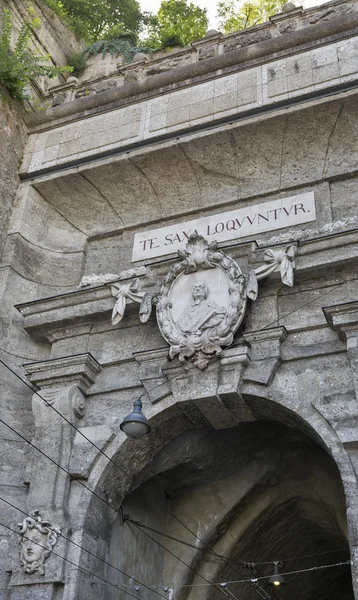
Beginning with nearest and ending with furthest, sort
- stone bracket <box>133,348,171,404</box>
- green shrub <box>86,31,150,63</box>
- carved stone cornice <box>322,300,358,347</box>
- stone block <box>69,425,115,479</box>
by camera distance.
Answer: carved stone cornice <box>322,300,358,347</box>
stone block <box>69,425,115,479</box>
stone bracket <box>133,348,171,404</box>
green shrub <box>86,31,150,63</box>

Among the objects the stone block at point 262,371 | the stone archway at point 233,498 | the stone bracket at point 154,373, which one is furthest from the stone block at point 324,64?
the stone archway at point 233,498

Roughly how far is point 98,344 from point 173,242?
1.64 metres

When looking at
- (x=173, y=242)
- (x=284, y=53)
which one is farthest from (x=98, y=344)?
(x=284, y=53)

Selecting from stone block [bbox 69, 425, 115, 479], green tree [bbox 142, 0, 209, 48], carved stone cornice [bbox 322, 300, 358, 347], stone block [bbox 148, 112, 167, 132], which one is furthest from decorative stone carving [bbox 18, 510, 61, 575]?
green tree [bbox 142, 0, 209, 48]

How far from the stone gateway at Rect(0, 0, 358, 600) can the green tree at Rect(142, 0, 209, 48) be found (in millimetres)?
1505

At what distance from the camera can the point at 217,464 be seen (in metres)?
9.02

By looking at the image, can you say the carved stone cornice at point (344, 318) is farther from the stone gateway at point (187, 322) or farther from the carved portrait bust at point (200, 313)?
the carved portrait bust at point (200, 313)

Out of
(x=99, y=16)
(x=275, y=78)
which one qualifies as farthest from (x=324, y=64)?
(x=99, y=16)

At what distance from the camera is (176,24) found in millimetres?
12867

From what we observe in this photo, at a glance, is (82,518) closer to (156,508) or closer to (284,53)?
(156,508)

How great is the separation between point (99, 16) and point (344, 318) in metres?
8.72

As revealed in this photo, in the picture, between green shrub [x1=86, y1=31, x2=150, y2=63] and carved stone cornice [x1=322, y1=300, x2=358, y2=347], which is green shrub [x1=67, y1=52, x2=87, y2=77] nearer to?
green shrub [x1=86, y1=31, x2=150, y2=63]

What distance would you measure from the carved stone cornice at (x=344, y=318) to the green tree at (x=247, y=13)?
7.46m

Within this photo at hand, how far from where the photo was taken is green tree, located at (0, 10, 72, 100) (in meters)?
10.1
